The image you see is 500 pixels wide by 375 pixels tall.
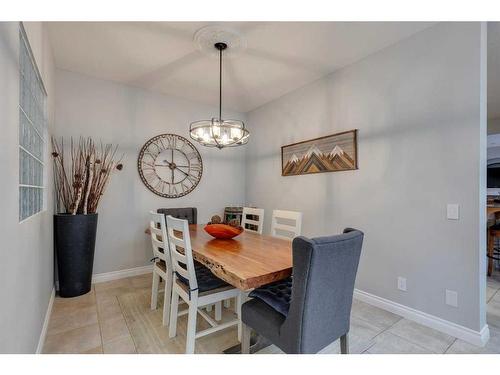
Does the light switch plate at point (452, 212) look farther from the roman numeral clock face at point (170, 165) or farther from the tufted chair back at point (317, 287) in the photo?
the roman numeral clock face at point (170, 165)

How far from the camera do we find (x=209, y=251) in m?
1.82

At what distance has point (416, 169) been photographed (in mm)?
2227

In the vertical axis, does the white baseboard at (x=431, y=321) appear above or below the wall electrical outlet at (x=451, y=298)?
below

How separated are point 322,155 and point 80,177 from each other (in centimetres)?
281

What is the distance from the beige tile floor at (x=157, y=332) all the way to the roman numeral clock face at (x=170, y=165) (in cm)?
156

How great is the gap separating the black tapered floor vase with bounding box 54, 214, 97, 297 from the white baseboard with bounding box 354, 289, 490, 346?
300 centimetres

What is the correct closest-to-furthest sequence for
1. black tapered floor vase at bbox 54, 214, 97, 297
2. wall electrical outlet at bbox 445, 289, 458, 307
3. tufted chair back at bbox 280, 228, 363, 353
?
tufted chair back at bbox 280, 228, 363, 353
wall electrical outlet at bbox 445, 289, 458, 307
black tapered floor vase at bbox 54, 214, 97, 297

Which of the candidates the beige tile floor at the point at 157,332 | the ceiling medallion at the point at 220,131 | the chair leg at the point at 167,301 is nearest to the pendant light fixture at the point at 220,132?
the ceiling medallion at the point at 220,131

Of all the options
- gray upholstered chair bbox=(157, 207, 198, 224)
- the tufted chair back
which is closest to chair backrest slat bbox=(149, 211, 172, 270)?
gray upholstered chair bbox=(157, 207, 198, 224)

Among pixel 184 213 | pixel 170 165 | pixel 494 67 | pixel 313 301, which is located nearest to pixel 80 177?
pixel 170 165

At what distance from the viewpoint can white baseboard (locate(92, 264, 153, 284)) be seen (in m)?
3.14

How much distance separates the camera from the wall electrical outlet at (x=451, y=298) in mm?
1982

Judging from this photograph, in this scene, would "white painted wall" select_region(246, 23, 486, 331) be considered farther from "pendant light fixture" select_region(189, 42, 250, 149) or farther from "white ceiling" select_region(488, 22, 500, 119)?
"pendant light fixture" select_region(189, 42, 250, 149)

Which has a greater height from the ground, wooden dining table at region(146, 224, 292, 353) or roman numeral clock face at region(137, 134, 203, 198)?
roman numeral clock face at region(137, 134, 203, 198)
